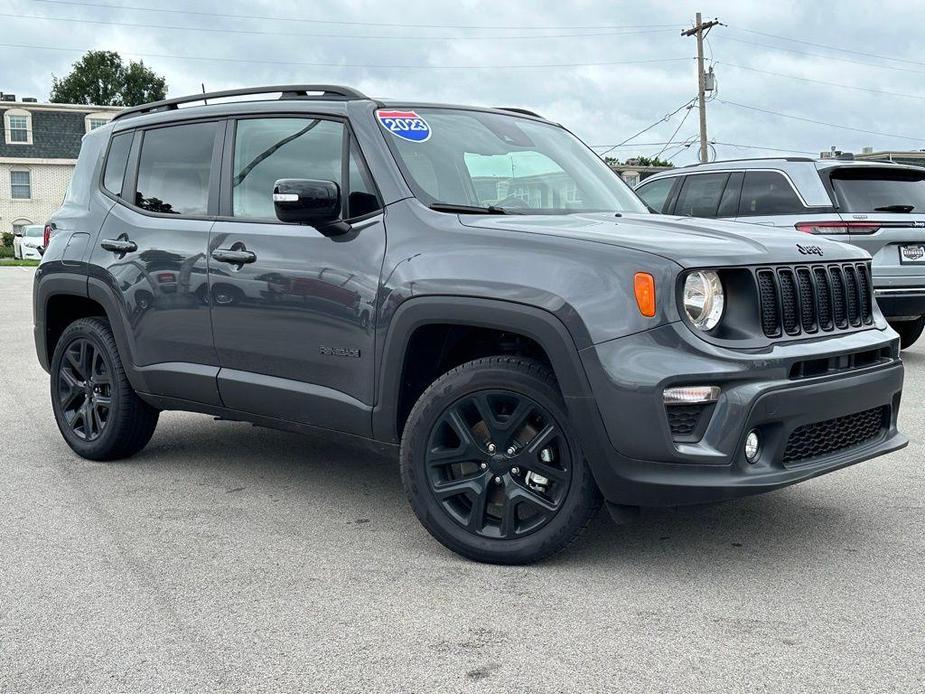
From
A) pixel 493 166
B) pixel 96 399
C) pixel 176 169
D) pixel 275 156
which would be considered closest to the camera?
pixel 493 166

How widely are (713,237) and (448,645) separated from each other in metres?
1.80

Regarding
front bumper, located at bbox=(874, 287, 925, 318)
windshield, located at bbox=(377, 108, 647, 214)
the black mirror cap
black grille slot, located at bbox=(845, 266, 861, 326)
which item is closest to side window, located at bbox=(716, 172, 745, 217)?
front bumper, located at bbox=(874, 287, 925, 318)

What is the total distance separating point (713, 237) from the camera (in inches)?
165

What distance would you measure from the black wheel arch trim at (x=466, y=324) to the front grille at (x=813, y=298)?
2.28 feet

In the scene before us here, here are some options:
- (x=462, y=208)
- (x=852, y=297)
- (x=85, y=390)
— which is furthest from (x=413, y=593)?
(x=85, y=390)

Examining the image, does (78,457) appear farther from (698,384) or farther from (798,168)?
(798,168)

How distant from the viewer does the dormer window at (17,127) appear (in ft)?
180

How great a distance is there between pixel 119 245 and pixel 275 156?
3.64 feet

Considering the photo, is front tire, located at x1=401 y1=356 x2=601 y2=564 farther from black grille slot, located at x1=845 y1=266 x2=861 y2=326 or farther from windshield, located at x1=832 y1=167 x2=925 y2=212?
windshield, located at x1=832 y1=167 x2=925 y2=212

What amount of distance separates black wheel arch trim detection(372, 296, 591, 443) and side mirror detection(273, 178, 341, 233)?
Result: 21.4 inches

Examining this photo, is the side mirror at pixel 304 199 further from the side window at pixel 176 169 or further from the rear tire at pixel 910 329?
the rear tire at pixel 910 329

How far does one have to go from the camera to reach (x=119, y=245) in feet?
18.7

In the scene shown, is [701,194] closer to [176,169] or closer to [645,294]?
[176,169]

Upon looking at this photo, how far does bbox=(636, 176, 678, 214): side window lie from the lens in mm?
10844
